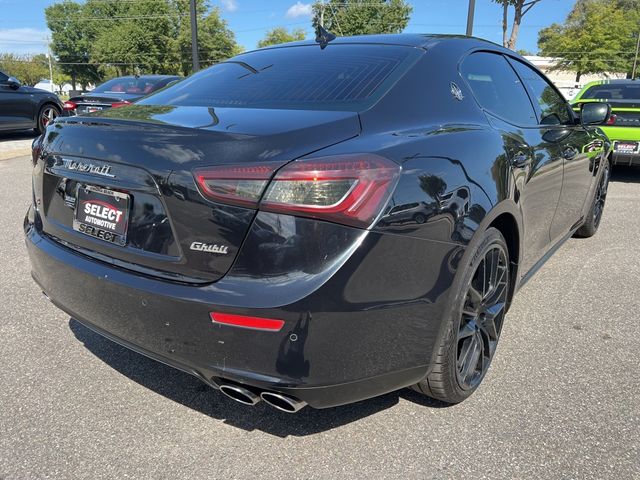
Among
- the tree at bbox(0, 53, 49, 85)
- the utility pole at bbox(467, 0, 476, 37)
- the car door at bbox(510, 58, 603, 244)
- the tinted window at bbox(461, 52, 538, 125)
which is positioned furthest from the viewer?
the tree at bbox(0, 53, 49, 85)

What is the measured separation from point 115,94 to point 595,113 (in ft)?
27.1

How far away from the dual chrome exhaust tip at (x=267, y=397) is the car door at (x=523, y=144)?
1498 mm

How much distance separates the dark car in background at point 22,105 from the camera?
1145cm

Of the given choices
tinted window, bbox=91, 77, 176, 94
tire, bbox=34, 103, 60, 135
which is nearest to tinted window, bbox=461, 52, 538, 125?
tinted window, bbox=91, 77, 176, 94

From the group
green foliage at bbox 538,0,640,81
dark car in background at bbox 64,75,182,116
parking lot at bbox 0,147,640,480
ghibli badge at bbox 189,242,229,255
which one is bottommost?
parking lot at bbox 0,147,640,480

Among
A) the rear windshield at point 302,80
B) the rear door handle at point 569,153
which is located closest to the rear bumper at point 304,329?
the rear windshield at point 302,80

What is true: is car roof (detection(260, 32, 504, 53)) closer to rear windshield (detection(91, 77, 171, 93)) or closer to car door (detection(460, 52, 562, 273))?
car door (detection(460, 52, 562, 273))

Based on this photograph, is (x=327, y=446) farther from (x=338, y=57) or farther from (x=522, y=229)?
(x=338, y=57)

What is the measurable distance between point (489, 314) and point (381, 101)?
1190 mm

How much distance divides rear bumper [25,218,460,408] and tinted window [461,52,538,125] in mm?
1124

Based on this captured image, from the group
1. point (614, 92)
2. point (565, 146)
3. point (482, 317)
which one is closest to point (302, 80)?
point (482, 317)

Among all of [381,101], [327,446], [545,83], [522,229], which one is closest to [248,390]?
[327,446]

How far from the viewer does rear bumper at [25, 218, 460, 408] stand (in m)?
1.68

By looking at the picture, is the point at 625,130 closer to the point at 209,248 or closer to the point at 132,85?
the point at 209,248
